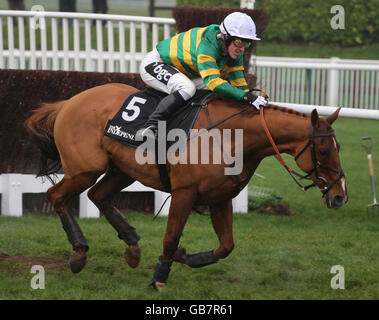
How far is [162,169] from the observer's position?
16.5ft

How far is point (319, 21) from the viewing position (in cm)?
1991

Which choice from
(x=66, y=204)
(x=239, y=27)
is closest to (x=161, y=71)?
(x=239, y=27)

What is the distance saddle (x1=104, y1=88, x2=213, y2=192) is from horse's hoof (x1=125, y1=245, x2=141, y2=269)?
616mm

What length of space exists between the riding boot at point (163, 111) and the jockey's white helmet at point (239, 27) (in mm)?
573

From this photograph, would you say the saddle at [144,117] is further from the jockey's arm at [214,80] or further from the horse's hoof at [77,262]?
the horse's hoof at [77,262]

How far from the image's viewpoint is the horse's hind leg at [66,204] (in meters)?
5.33

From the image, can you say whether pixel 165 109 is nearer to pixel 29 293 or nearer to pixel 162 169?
pixel 162 169

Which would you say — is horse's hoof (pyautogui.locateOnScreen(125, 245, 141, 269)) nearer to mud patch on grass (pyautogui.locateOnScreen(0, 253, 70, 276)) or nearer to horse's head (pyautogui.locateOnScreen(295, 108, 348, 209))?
mud patch on grass (pyautogui.locateOnScreen(0, 253, 70, 276))

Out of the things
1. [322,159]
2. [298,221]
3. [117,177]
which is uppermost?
[322,159]

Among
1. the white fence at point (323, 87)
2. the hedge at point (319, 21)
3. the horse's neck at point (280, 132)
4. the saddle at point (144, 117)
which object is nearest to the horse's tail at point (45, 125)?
the saddle at point (144, 117)

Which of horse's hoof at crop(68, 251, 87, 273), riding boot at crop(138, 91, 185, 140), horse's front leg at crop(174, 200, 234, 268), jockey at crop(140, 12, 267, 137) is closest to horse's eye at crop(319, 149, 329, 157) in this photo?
jockey at crop(140, 12, 267, 137)

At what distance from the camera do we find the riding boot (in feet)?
16.4
